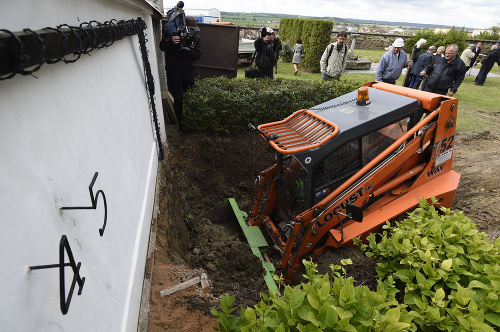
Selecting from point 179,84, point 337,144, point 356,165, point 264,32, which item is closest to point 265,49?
point 264,32

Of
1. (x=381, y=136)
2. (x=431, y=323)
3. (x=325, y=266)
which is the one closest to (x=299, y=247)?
(x=325, y=266)

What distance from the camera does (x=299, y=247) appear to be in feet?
12.0

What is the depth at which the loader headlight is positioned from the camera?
147 inches

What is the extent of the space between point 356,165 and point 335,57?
605cm

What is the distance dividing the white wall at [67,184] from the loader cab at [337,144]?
1.74 meters

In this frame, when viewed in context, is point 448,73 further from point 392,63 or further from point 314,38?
point 314,38

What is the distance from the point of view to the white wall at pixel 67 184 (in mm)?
1067

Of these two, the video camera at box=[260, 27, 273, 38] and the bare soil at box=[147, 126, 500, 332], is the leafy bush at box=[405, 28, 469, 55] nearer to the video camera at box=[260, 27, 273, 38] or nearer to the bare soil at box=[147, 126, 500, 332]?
the bare soil at box=[147, 126, 500, 332]

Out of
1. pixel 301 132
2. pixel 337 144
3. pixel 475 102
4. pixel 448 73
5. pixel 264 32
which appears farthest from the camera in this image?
→ pixel 475 102

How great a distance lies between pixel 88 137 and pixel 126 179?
0.97m

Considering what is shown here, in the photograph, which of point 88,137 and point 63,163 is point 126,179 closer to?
point 88,137

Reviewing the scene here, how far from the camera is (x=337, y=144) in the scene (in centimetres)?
335

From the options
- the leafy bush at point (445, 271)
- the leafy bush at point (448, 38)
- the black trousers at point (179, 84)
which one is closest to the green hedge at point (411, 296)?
the leafy bush at point (445, 271)

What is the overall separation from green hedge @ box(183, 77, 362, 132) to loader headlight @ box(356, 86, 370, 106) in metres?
2.87
